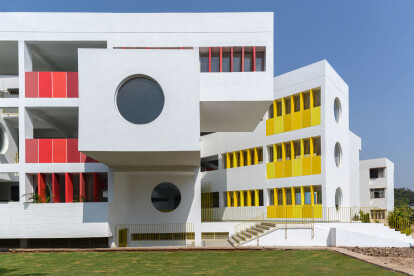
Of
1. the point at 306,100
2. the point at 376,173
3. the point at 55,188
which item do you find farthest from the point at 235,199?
the point at 376,173

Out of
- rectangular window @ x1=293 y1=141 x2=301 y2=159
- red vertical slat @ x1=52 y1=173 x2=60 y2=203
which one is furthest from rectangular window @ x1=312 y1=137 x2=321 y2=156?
red vertical slat @ x1=52 y1=173 x2=60 y2=203

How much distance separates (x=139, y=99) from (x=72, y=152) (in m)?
6.90

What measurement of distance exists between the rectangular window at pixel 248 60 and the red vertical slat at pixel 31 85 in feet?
39.0

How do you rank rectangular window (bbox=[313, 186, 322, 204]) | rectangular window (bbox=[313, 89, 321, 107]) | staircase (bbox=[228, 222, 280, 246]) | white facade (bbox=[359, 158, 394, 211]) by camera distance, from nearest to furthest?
staircase (bbox=[228, 222, 280, 246])
rectangular window (bbox=[313, 186, 322, 204])
rectangular window (bbox=[313, 89, 321, 107])
white facade (bbox=[359, 158, 394, 211])

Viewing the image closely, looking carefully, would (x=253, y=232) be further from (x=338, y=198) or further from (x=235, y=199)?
(x=235, y=199)

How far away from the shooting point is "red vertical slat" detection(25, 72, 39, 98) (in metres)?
22.3

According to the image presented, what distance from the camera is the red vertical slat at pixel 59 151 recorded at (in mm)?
22031

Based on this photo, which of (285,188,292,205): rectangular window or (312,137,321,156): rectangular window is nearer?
(312,137,321,156): rectangular window

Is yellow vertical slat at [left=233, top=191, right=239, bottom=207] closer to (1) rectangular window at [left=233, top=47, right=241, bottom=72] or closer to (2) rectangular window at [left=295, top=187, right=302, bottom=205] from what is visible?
(2) rectangular window at [left=295, top=187, right=302, bottom=205]

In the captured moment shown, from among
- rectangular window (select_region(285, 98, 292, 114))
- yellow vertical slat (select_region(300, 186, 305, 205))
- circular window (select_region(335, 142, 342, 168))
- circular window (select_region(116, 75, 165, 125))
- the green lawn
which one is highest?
rectangular window (select_region(285, 98, 292, 114))

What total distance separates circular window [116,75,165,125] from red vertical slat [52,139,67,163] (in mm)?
6556

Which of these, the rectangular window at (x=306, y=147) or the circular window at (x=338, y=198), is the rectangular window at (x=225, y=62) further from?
the circular window at (x=338, y=198)

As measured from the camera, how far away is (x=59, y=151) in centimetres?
2208

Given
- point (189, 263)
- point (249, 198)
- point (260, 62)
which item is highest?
point (260, 62)
